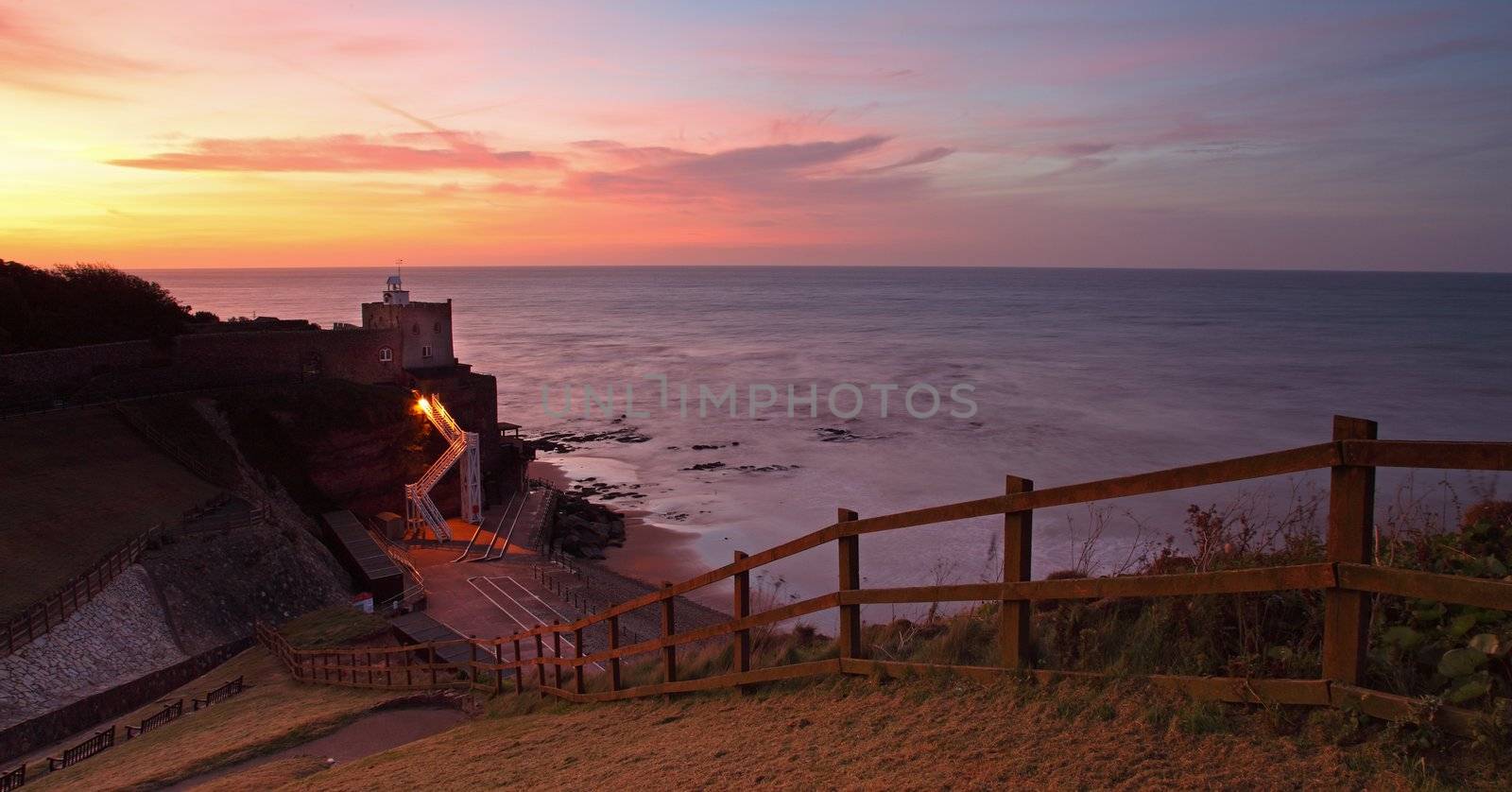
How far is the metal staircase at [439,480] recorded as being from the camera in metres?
37.3

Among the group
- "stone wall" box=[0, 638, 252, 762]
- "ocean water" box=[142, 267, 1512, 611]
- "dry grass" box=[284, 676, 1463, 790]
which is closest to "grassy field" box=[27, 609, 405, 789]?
"stone wall" box=[0, 638, 252, 762]

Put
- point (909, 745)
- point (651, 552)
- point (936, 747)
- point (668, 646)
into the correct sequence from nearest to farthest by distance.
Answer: point (936, 747), point (909, 745), point (668, 646), point (651, 552)

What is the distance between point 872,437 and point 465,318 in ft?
412

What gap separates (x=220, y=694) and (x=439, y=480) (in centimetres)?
2251

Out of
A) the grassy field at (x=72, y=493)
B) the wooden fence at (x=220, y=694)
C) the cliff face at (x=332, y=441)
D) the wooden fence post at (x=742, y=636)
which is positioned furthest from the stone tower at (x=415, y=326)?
the wooden fence post at (x=742, y=636)

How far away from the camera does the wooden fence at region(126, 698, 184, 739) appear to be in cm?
1583

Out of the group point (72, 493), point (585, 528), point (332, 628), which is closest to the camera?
point (332, 628)

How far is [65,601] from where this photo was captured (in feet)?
68.0

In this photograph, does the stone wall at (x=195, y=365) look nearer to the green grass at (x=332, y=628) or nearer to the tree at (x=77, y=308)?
the tree at (x=77, y=308)

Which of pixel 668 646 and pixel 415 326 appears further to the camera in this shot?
pixel 415 326

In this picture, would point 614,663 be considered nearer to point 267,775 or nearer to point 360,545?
point 267,775

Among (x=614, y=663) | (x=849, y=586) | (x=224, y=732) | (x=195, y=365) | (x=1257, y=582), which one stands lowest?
(x=224, y=732)

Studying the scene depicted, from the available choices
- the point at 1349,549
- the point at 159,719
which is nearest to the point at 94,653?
the point at 159,719

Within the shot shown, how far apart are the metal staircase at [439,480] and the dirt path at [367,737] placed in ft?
84.9
